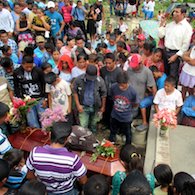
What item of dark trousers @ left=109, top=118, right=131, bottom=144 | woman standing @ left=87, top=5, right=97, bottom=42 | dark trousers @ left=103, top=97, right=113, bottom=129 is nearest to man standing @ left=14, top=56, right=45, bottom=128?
dark trousers @ left=103, top=97, right=113, bottom=129

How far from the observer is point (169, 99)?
5020 millimetres

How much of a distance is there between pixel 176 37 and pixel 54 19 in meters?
4.61

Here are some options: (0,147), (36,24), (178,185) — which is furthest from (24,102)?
(36,24)

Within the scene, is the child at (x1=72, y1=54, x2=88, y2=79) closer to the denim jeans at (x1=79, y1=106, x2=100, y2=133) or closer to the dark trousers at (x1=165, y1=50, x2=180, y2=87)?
the denim jeans at (x1=79, y1=106, x2=100, y2=133)

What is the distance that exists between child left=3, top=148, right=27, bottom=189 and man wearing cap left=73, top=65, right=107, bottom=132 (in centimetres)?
193

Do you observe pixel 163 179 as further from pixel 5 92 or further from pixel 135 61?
pixel 5 92

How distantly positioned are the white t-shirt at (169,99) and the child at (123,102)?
1.52ft

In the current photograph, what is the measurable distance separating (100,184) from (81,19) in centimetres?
880

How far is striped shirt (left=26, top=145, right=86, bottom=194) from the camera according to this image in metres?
2.88

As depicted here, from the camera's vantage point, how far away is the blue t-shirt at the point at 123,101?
4.78m

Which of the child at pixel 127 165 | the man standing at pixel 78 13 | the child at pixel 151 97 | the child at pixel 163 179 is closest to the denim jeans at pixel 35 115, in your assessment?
the child at pixel 151 97

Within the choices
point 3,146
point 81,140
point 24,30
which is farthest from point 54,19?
point 3,146

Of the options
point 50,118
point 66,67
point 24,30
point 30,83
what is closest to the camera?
point 50,118

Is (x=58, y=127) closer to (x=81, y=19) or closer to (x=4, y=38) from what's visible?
(x=4, y=38)
